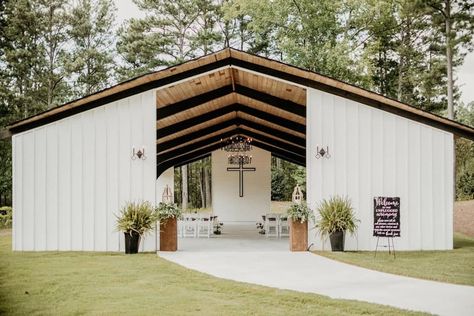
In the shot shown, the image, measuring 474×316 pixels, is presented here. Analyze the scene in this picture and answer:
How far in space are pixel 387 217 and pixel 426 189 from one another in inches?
62.2

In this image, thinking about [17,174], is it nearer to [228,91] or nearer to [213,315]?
[228,91]

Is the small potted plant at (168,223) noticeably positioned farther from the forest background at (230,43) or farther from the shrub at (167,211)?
the forest background at (230,43)

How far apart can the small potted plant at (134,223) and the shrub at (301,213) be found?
8.98ft

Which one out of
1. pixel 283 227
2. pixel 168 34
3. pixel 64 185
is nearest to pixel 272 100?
pixel 283 227

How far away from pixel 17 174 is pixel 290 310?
24.0 ft

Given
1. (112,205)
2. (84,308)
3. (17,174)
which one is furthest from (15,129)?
(84,308)

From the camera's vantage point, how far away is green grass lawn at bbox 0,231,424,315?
5.99 m

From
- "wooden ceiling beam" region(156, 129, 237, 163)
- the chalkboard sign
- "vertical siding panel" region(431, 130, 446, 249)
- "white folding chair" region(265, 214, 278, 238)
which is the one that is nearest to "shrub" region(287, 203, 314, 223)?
the chalkboard sign

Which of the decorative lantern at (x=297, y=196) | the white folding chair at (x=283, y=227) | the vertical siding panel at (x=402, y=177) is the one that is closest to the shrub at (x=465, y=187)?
the white folding chair at (x=283, y=227)

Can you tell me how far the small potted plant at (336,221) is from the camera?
10.9m

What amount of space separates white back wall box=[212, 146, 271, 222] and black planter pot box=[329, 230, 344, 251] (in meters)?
12.3

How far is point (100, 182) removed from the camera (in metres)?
11.2

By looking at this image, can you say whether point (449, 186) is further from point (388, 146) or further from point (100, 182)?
point (100, 182)

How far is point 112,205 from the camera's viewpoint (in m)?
11.2
